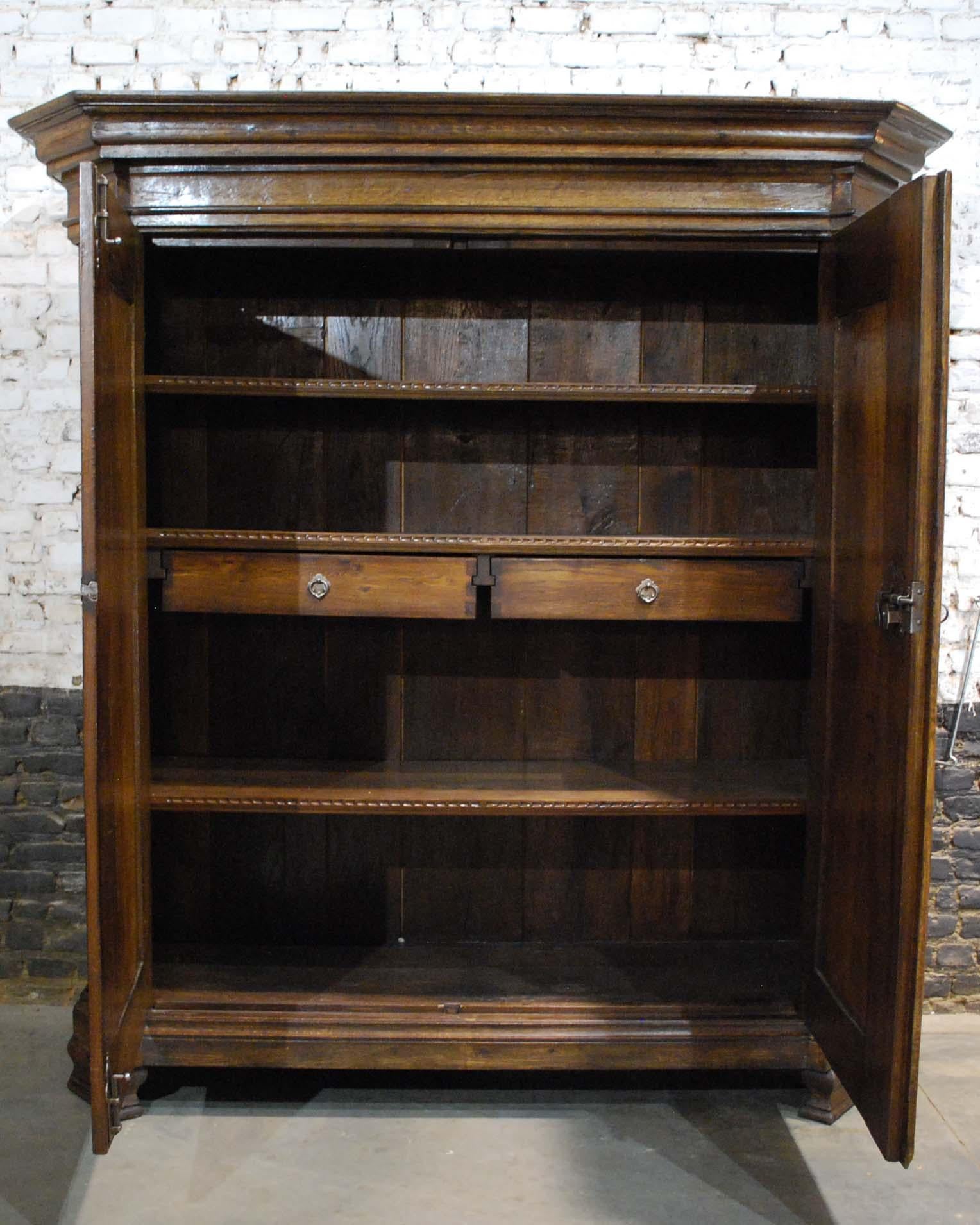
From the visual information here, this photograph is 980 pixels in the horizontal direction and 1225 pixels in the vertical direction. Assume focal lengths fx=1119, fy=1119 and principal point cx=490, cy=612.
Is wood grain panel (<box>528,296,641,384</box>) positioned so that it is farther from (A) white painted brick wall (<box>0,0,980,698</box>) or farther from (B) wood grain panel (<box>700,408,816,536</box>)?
(A) white painted brick wall (<box>0,0,980,698</box>)

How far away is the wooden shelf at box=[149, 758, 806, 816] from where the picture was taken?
255cm

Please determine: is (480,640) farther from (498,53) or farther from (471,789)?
(498,53)

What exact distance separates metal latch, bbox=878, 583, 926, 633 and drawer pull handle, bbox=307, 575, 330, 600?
1.23 meters

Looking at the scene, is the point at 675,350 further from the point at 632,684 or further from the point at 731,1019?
the point at 731,1019

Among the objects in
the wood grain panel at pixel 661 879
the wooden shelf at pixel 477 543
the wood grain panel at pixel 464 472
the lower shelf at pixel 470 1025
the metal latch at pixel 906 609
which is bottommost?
the lower shelf at pixel 470 1025

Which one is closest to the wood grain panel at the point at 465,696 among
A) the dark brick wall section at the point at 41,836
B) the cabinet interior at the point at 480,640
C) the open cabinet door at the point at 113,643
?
the cabinet interior at the point at 480,640

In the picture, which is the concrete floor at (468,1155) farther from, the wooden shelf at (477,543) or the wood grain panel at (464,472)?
the wood grain panel at (464,472)

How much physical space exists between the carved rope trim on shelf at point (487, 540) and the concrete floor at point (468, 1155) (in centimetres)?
130

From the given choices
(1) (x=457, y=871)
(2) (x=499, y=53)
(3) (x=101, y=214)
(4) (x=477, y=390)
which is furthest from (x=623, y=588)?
(2) (x=499, y=53)

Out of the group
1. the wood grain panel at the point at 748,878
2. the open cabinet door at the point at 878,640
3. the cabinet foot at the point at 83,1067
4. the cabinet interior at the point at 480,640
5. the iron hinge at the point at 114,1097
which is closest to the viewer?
the open cabinet door at the point at 878,640

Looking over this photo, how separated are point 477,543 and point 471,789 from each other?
1.90ft

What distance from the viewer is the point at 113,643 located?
86.8 inches

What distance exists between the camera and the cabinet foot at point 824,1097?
2525 mm

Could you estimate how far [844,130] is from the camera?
233 cm
